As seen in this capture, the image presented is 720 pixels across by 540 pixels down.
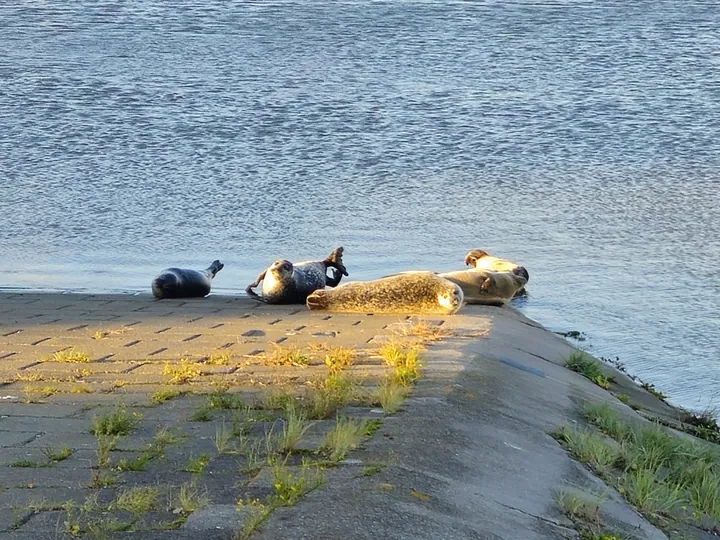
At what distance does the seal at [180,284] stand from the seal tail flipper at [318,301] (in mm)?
1559

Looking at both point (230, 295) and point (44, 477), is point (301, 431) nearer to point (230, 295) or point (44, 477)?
point (44, 477)

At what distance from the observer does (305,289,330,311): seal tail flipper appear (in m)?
10.5

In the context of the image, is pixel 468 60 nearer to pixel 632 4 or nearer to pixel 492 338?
pixel 632 4

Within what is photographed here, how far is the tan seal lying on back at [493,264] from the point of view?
38.9ft

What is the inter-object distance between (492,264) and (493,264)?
25 millimetres

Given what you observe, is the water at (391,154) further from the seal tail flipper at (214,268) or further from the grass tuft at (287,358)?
the grass tuft at (287,358)

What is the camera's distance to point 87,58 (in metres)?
26.8

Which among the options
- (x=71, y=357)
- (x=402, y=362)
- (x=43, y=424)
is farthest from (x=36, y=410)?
(x=402, y=362)

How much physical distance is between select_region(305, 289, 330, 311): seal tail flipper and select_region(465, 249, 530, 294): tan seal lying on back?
2064 millimetres

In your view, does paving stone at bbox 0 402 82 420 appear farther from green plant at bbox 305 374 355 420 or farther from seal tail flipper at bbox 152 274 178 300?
seal tail flipper at bbox 152 274 178 300

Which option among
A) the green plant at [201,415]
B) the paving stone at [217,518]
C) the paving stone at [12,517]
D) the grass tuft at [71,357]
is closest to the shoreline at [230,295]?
the grass tuft at [71,357]

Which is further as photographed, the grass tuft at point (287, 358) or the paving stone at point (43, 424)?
the grass tuft at point (287, 358)

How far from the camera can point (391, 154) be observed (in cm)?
1888

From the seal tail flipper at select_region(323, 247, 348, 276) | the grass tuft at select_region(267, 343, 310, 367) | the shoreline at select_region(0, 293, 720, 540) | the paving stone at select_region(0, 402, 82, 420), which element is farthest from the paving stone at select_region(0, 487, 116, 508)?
the seal tail flipper at select_region(323, 247, 348, 276)
